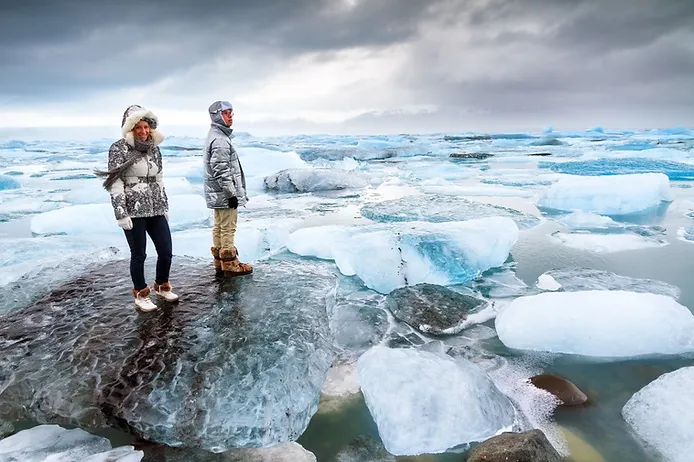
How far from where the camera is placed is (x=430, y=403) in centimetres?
260

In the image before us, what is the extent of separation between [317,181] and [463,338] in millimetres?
10867

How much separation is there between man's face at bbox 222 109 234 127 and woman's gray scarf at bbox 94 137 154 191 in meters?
0.77

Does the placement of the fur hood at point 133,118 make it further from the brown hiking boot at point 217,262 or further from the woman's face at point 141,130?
the brown hiking boot at point 217,262

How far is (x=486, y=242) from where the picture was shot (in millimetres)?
5359

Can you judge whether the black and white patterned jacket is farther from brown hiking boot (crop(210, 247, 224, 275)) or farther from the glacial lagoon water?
→ brown hiking boot (crop(210, 247, 224, 275))

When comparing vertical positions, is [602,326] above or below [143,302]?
below

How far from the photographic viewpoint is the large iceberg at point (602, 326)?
10.9 ft

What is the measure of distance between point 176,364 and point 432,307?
2403 mm

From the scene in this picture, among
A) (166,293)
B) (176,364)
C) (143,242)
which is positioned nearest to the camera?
(176,364)

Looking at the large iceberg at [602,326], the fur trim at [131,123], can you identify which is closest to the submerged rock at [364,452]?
the large iceberg at [602,326]

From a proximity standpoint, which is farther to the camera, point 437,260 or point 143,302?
point 437,260

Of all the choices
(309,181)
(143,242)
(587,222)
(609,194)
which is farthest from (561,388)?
(309,181)

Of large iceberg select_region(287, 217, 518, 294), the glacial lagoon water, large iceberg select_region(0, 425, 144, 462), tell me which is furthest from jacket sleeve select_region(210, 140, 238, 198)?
large iceberg select_region(0, 425, 144, 462)

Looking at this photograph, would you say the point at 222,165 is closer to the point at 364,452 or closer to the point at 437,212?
the point at 364,452
